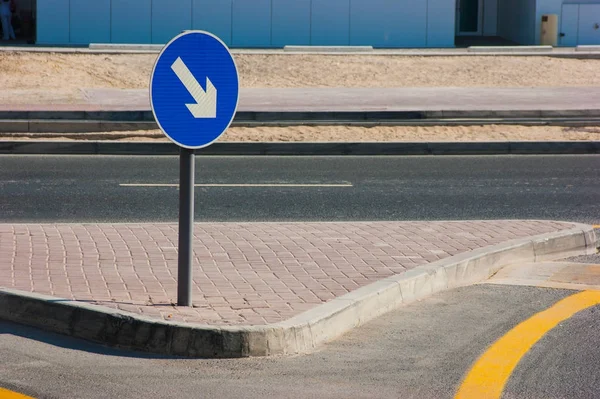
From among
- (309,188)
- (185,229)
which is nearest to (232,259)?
(185,229)

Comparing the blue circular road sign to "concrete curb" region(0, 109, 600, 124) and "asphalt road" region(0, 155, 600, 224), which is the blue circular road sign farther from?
"concrete curb" region(0, 109, 600, 124)

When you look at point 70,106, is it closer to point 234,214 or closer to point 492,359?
point 234,214

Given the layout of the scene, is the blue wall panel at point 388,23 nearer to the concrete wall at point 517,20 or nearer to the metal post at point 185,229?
the concrete wall at point 517,20

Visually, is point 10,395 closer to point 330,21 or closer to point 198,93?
point 198,93

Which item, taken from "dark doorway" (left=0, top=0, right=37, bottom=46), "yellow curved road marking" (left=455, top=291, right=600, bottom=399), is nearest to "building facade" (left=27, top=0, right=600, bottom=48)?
"dark doorway" (left=0, top=0, right=37, bottom=46)

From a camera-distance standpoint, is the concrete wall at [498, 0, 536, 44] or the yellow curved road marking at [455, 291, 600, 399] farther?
the concrete wall at [498, 0, 536, 44]

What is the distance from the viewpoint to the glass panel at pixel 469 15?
39.0 m

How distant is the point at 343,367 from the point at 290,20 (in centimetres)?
2850

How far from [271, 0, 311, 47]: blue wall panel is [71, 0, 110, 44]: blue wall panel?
214 inches

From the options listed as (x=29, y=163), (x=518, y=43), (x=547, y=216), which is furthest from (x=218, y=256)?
(x=518, y=43)

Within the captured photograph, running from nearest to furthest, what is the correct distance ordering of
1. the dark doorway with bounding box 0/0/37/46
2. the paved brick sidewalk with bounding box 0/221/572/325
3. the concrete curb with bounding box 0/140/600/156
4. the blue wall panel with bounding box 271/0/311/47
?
1. the paved brick sidewalk with bounding box 0/221/572/325
2. the concrete curb with bounding box 0/140/600/156
3. the blue wall panel with bounding box 271/0/311/47
4. the dark doorway with bounding box 0/0/37/46

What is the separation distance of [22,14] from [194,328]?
3438 cm

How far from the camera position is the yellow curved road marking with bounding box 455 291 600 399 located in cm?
518

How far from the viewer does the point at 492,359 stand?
224 inches
